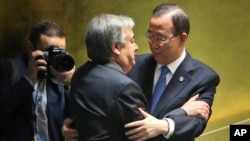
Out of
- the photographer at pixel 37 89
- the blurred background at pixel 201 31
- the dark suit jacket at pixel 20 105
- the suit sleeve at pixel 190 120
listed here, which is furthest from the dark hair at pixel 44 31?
the suit sleeve at pixel 190 120

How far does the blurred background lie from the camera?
48cm

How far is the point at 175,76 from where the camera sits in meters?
2.34

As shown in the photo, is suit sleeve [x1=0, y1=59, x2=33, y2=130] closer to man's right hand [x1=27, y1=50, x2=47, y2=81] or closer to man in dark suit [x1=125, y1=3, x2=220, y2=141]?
man's right hand [x1=27, y1=50, x2=47, y2=81]

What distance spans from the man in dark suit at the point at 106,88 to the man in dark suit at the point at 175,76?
233mm

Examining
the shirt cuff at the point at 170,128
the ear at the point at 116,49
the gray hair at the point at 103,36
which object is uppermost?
the gray hair at the point at 103,36

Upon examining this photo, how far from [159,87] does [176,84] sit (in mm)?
89

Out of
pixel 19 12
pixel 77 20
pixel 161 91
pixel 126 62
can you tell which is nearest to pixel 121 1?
pixel 77 20

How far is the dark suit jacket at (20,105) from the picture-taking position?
2.21 metres

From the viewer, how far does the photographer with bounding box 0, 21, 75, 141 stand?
2195mm

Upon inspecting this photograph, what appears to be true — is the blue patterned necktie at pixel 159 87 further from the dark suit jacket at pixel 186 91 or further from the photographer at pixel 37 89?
the photographer at pixel 37 89

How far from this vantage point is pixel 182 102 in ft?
7.44

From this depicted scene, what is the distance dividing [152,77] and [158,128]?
0.42 metres

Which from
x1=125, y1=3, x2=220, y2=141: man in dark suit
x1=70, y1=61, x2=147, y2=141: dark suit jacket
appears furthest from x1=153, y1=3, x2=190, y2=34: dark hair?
x1=70, y1=61, x2=147, y2=141: dark suit jacket

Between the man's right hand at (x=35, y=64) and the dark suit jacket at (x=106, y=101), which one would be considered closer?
the dark suit jacket at (x=106, y=101)
